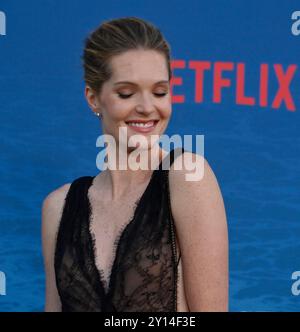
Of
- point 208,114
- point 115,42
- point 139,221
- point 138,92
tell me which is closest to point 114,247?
point 139,221

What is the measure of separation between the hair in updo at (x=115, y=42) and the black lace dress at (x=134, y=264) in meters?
0.26

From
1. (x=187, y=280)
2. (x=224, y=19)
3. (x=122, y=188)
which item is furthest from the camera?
(x=224, y=19)

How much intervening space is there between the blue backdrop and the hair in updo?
104cm

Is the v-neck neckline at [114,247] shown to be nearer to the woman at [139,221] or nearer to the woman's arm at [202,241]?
the woman at [139,221]

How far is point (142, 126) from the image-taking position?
1.53 m

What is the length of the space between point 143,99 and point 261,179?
1.21 meters

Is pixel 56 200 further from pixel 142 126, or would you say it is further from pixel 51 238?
pixel 142 126

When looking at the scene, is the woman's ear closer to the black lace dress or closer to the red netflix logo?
the black lace dress

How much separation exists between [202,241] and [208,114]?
1243 mm

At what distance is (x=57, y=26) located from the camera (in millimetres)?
2623

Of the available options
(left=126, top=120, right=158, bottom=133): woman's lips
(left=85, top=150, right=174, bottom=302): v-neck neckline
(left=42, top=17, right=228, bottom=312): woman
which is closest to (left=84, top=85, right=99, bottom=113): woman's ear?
(left=42, top=17, right=228, bottom=312): woman

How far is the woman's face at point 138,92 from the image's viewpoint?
59.4 inches
